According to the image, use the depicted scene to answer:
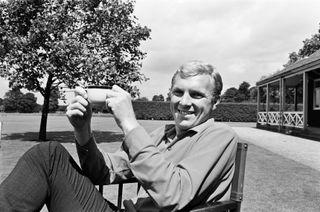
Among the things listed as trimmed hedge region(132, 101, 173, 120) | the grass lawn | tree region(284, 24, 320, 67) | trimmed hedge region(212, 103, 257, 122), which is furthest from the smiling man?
tree region(284, 24, 320, 67)

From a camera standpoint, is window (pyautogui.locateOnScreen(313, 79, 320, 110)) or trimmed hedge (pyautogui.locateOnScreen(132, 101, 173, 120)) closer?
window (pyautogui.locateOnScreen(313, 79, 320, 110))

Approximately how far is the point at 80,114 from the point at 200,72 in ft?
2.17

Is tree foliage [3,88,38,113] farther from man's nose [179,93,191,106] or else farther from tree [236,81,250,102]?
man's nose [179,93,191,106]

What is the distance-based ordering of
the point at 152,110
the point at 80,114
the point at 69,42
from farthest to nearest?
1. the point at 152,110
2. the point at 69,42
3. the point at 80,114

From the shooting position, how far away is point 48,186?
1.62 metres

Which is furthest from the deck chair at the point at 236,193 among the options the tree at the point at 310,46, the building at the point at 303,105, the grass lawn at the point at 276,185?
the tree at the point at 310,46

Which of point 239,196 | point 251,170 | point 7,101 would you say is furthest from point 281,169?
point 7,101

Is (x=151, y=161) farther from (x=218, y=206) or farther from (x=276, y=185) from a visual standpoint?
(x=276, y=185)

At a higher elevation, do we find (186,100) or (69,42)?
(69,42)

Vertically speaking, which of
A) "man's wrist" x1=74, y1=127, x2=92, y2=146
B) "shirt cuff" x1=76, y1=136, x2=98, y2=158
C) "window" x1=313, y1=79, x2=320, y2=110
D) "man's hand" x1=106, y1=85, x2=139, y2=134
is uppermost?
"window" x1=313, y1=79, x2=320, y2=110

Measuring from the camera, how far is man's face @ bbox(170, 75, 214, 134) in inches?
70.1

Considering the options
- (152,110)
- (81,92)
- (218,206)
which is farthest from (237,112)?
(81,92)

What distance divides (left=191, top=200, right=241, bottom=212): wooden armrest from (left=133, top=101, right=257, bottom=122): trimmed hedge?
3148cm

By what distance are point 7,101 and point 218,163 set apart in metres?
62.5
